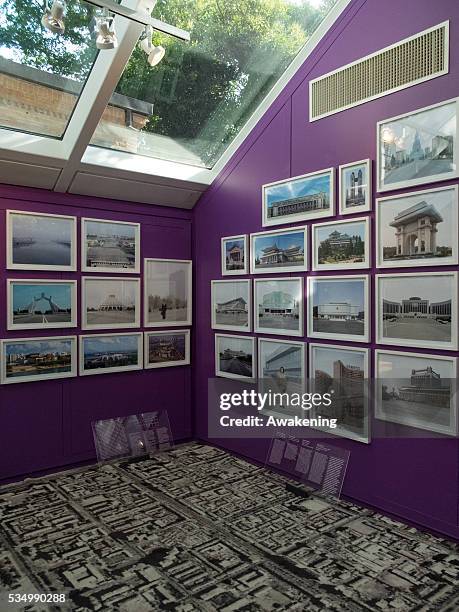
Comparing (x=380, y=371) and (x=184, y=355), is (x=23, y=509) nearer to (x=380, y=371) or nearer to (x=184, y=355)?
(x=184, y=355)

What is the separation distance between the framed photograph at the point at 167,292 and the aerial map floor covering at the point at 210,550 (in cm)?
184

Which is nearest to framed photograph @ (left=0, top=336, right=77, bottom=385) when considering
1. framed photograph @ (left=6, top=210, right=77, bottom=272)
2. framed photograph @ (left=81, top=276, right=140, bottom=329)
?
framed photograph @ (left=81, top=276, right=140, bottom=329)

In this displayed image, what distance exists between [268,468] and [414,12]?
414 cm

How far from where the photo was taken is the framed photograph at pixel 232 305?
526cm

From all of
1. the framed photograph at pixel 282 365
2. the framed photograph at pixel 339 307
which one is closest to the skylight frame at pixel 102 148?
the framed photograph at pixel 339 307

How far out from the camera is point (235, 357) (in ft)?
17.8

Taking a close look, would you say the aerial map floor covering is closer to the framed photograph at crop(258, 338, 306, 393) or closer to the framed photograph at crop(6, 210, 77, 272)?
the framed photograph at crop(258, 338, 306, 393)

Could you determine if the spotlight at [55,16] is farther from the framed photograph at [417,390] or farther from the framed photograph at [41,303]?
the framed photograph at [417,390]

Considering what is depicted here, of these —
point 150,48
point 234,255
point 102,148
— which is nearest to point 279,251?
point 234,255

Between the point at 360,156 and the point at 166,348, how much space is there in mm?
3047

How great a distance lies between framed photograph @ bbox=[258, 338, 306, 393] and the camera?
4.70 meters

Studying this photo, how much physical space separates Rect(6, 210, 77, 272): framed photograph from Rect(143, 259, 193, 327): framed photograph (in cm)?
92

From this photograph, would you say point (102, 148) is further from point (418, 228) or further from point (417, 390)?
point (417, 390)

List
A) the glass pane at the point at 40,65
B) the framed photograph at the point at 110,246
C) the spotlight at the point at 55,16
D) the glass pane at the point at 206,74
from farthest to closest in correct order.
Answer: the framed photograph at the point at 110,246, the glass pane at the point at 206,74, the glass pane at the point at 40,65, the spotlight at the point at 55,16
